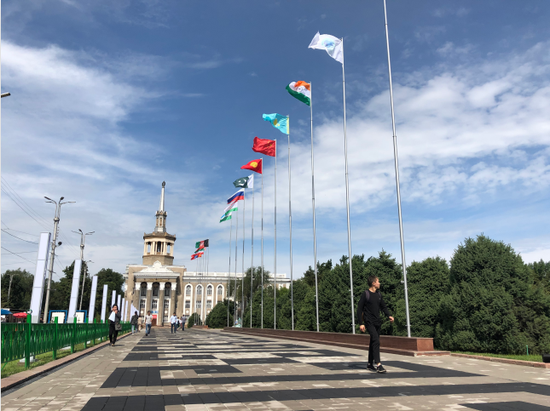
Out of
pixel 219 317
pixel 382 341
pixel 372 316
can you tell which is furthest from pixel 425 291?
pixel 219 317

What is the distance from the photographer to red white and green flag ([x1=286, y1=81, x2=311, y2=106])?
2614 centimetres

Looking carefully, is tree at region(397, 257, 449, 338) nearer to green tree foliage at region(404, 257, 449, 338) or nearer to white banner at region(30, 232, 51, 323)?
green tree foliage at region(404, 257, 449, 338)

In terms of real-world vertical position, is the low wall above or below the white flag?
below

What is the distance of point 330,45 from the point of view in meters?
22.4

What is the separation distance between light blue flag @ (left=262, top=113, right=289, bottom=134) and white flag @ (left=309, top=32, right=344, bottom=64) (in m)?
6.86

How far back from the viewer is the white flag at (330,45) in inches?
862

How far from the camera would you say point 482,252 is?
53.5 ft

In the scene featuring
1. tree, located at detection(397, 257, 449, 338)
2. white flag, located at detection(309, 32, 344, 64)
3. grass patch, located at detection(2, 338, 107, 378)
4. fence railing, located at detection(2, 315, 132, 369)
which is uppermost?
white flag, located at detection(309, 32, 344, 64)

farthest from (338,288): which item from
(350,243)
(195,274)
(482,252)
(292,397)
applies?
(195,274)

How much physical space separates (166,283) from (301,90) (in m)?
94.8

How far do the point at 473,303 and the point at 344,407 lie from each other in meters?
11.9

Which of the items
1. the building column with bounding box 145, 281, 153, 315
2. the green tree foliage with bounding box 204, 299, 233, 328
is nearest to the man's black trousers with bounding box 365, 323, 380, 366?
the green tree foliage with bounding box 204, 299, 233, 328

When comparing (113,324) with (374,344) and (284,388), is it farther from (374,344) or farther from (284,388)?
(284,388)

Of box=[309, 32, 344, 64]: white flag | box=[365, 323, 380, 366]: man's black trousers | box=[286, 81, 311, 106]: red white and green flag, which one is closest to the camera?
box=[365, 323, 380, 366]: man's black trousers
